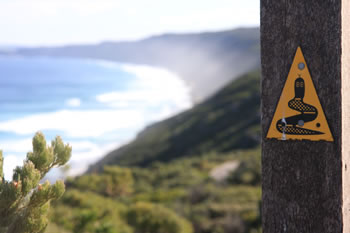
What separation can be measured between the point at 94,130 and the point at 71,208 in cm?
4289

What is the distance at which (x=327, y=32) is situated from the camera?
4.82 ft

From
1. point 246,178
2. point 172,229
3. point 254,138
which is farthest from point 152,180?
point 254,138

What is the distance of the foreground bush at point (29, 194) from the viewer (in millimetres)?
1968

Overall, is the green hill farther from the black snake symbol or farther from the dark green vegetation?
the black snake symbol

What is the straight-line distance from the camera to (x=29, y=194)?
2.13 m

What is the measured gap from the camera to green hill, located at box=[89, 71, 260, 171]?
44.7 m

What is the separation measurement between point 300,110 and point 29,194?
1403mm

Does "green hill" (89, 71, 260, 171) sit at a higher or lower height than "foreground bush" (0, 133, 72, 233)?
higher

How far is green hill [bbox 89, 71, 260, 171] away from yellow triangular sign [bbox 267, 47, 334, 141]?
37.1 metres

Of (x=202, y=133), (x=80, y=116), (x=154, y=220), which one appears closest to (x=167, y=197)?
(x=154, y=220)

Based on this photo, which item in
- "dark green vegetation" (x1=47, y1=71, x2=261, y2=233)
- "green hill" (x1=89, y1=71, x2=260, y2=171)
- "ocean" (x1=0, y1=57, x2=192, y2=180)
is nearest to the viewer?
"dark green vegetation" (x1=47, y1=71, x2=261, y2=233)

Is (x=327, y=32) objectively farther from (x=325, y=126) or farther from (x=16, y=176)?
(x=16, y=176)

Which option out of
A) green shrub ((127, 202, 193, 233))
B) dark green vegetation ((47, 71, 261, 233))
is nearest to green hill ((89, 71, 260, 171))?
dark green vegetation ((47, 71, 261, 233))

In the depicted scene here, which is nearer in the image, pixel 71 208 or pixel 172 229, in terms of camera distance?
pixel 172 229
